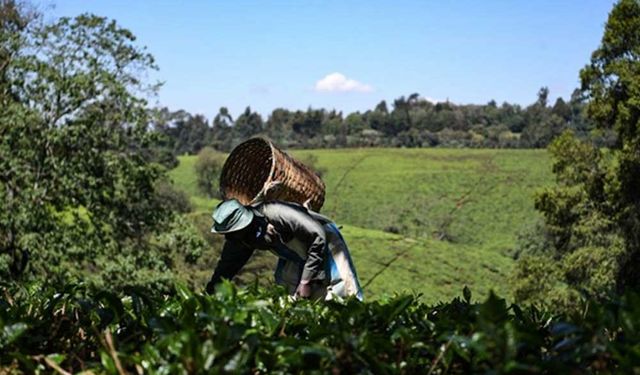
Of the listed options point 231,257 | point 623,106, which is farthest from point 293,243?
point 623,106

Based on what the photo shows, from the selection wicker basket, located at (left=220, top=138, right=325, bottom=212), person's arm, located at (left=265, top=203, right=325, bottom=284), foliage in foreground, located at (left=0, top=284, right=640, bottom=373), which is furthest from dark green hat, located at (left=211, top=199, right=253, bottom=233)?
foliage in foreground, located at (left=0, top=284, right=640, bottom=373)

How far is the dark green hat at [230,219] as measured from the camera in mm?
4227

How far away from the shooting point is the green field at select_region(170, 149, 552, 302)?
46844mm

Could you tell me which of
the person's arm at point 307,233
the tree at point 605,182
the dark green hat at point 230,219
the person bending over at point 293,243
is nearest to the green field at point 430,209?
the tree at point 605,182

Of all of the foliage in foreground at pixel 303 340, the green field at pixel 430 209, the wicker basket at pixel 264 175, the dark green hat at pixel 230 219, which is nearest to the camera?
the foliage in foreground at pixel 303 340

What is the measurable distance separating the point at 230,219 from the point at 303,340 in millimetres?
2395

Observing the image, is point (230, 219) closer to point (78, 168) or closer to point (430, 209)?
point (78, 168)

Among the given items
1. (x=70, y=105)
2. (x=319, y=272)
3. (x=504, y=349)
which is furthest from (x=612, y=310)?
(x=70, y=105)

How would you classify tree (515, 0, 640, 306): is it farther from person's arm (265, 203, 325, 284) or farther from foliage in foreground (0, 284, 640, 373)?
foliage in foreground (0, 284, 640, 373)

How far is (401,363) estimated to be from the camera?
183 cm

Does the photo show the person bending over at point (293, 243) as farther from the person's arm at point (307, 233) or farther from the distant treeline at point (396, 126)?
the distant treeline at point (396, 126)

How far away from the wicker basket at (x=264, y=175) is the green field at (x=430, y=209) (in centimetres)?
3665

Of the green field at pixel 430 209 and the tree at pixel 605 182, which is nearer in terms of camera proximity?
the tree at pixel 605 182

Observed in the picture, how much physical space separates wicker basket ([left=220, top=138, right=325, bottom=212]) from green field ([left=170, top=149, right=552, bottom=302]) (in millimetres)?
36645
